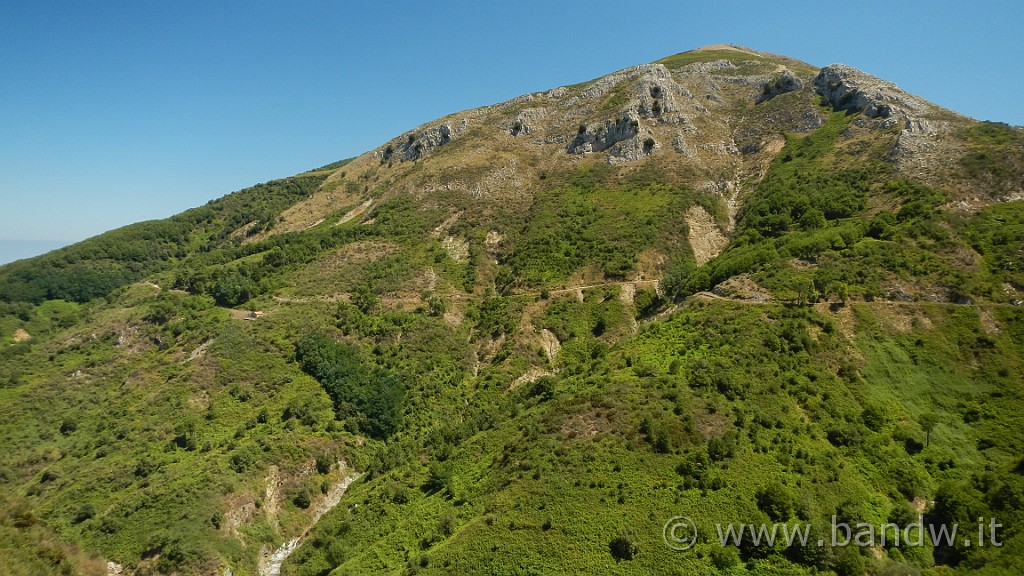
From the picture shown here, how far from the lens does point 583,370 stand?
6225 centimetres

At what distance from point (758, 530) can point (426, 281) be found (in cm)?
6967

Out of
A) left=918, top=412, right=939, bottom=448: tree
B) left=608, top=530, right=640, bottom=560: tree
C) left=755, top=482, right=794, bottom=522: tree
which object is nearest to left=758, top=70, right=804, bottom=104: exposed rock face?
left=918, top=412, right=939, bottom=448: tree

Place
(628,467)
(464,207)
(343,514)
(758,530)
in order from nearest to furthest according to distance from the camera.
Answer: (758,530)
(628,467)
(343,514)
(464,207)

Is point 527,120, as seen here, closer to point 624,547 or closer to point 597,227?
point 597,227

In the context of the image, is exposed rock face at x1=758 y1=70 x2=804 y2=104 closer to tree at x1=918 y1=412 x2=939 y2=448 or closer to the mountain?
the mountain

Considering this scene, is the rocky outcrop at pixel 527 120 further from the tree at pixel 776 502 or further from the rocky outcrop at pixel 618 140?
the tree at pixel 776 502

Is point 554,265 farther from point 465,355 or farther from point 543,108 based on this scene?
point 543,108

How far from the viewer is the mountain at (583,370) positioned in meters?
36.7

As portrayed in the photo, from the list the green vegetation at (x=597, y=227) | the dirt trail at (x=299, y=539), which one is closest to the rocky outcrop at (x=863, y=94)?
the green vegetation at (x=597, y=227)

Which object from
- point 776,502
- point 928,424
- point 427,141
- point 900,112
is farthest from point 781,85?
point 776,502

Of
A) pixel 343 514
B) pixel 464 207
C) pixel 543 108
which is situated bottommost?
pixel 343 514

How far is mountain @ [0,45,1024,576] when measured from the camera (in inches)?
1443

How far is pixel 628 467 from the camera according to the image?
39781mm

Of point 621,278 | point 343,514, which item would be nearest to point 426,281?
point 621,278
